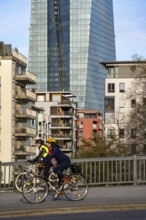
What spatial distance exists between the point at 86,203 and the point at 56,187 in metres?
1.34

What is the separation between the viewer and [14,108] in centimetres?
9700

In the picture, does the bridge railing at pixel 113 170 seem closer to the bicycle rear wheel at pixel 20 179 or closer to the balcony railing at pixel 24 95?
the bicycle rear wheel at pixel 20 179

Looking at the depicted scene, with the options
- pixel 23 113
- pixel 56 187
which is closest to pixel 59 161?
pixel 56 187

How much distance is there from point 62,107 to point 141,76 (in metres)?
80.1

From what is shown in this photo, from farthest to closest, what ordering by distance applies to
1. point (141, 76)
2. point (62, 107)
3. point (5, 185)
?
1. point (62, 107)
2. point (141, 76)
3. point (5, 185)

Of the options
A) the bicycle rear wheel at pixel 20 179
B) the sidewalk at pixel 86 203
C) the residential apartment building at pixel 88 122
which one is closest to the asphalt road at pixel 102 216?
the sidewalk at pixel 86 203

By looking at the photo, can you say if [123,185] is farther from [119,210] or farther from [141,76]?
[141,76]

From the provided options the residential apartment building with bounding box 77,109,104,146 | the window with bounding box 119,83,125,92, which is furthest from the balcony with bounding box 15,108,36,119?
the residential apartment building with bounding box 77,109,104,146

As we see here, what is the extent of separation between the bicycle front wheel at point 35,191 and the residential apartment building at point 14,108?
7340 cm

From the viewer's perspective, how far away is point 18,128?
98.0 m

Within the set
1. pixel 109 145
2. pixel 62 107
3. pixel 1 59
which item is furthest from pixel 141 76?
pixel 62 107

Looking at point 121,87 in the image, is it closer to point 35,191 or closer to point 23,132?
point 23,132

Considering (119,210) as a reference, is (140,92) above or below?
above

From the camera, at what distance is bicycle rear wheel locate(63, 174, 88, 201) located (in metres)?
18.4
